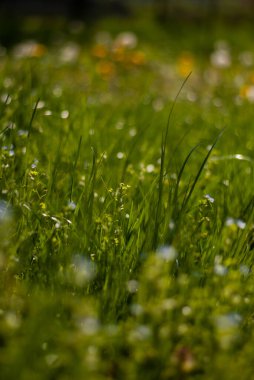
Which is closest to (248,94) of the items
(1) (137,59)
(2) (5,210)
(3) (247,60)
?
(1) (137,59)

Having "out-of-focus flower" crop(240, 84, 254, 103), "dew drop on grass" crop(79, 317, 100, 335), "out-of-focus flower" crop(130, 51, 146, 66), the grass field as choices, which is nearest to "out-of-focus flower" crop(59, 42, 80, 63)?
"out-of-focus flower" crop(130, 51, 146, 66)

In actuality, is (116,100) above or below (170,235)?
below

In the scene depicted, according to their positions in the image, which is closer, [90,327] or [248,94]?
[90,327]

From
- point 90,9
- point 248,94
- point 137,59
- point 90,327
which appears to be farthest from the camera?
point 90,9

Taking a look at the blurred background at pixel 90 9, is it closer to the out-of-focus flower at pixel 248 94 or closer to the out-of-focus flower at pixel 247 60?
the out-of-focus flower at pixel 247 60

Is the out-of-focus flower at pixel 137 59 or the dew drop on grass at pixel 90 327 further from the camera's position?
the out-of-focus flower at pixel 137 59

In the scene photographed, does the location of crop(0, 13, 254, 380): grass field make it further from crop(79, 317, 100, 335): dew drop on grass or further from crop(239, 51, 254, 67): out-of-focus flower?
crop(239, 51, 254, 67): out-of-focus flower

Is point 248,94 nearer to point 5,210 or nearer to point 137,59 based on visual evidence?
point 137,59

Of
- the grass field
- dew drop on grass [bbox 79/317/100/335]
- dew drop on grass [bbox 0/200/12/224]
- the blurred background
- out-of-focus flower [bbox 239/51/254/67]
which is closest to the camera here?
dew drop on grass [bbox 79/317/100/335]

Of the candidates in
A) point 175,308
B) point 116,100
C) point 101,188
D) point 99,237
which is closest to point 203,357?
point 175,308

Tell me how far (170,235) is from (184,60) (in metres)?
4.52

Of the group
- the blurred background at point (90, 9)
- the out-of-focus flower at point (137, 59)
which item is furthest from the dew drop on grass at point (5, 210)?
the blurred background at point (90, 9)

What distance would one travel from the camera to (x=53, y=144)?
286cm

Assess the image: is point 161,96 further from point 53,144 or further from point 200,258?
point 200,258
